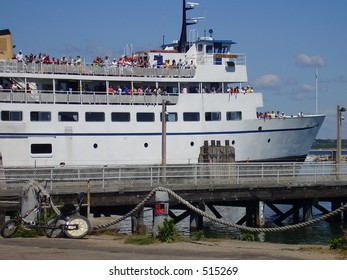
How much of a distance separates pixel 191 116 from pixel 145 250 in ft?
103

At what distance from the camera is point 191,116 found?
45.9 m

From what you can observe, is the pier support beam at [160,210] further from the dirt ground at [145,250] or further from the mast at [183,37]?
the mast at [183,37]

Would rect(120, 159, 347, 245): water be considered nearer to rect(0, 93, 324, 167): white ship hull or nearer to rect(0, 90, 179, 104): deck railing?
rect(0, 93, 324, 167): white ship hull

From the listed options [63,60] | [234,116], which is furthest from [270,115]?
[63,60]

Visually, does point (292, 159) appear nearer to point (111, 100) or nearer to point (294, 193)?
point (111, 100)

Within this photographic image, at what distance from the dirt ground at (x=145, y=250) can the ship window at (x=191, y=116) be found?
94.8 feet

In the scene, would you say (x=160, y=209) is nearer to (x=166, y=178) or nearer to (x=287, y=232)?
(x=166, y=178)

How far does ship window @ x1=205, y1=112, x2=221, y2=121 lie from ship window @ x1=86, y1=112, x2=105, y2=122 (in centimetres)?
672

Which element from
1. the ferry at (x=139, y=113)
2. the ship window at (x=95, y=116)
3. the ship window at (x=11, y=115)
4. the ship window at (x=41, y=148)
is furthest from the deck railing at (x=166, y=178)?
the ship window at (x=95, y=116)

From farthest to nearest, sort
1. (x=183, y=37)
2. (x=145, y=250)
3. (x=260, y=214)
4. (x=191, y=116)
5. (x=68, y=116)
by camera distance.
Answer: (x=183, y=37)
(x=191, y=116)
(x=68, y=116)
(x=260, y=214)
(x=145, y=250)

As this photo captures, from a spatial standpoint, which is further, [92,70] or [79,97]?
[92,70]

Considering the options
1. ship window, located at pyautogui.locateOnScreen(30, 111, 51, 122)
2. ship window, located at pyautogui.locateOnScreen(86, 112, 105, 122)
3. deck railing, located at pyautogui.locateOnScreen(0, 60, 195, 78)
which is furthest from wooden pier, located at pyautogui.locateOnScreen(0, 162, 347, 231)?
deck railing, located at pyautogui.locateOnScreen(0, 60, 195, 78)

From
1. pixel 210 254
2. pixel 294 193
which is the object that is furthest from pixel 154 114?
pixel 210 254

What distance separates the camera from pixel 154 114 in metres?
45.2
